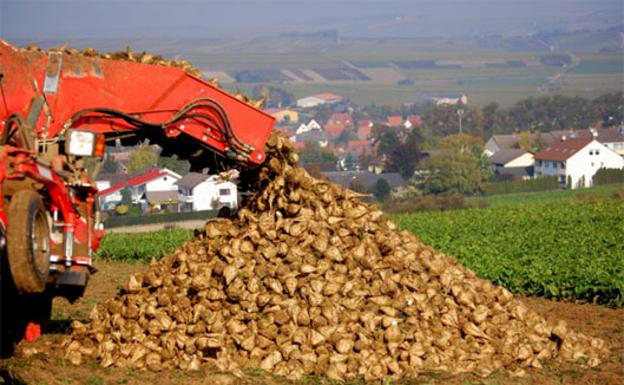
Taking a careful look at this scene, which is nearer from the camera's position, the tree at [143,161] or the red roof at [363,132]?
the tree at [143,161]

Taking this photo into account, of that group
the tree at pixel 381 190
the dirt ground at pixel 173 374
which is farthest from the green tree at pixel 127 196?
the dirt ground at pixel 173 374

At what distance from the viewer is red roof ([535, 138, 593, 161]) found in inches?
3565

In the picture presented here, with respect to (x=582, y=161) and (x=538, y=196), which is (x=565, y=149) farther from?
(x=538, y=196)

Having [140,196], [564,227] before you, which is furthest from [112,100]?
[140,196]

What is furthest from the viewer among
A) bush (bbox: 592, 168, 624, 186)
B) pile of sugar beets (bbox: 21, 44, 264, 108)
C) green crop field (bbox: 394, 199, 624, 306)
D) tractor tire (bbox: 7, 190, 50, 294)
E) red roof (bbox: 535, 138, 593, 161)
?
red roof (bbox: 535, 138, 593, 161)

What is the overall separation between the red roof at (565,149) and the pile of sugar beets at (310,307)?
7876 centimetres

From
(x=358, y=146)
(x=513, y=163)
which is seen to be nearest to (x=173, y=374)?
(x=513, y=163)

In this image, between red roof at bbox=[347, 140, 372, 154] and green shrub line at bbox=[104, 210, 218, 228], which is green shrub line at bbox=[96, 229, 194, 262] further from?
red roof at bbox=[347, 140, 372, 154]

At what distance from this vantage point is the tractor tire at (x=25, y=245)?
8.42 m

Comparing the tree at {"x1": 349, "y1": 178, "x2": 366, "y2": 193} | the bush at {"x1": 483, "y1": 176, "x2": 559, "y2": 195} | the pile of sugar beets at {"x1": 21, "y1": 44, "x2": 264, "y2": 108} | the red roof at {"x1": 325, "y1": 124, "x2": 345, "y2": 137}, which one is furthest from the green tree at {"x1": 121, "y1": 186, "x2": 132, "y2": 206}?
the red roof at {"x1": 325, "y1": 124, "x2": 345, "y2": 137}

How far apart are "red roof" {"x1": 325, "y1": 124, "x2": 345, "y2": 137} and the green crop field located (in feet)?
482

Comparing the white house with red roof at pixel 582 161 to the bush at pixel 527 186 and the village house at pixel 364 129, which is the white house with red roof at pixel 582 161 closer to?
the bush at pixel 527 186

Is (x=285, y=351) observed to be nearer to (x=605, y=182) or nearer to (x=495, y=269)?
(x=495, y=269)

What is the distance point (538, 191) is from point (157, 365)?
66463mm
